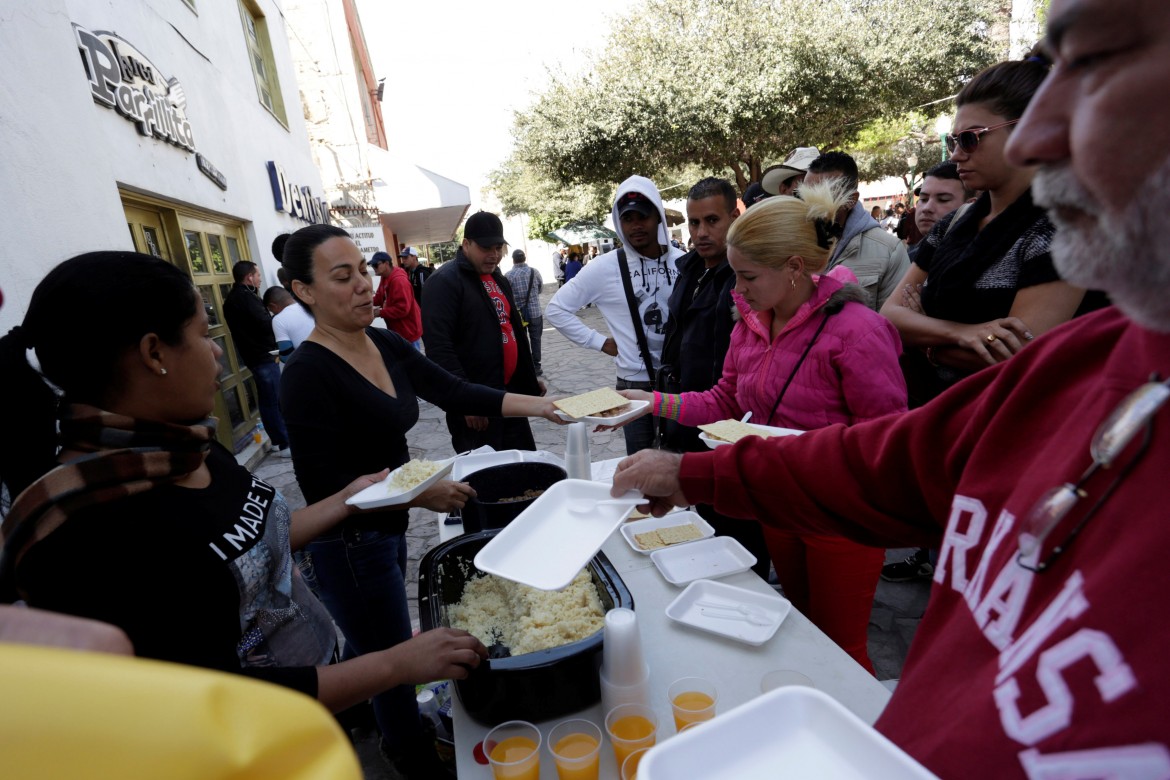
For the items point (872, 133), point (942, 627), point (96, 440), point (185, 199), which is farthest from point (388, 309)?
point (872, 133)

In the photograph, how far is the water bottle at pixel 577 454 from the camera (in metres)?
2.46

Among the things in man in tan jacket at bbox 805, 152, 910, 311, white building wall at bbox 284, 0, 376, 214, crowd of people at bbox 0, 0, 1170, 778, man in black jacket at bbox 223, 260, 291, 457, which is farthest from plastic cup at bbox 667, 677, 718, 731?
white building wall at bbox 284, 0, 376, 214

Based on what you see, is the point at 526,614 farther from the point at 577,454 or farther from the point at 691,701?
the point at 577,454

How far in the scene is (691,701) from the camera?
1373 mm

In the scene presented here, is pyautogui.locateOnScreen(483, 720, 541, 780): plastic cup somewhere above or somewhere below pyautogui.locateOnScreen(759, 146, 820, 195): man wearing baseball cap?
below

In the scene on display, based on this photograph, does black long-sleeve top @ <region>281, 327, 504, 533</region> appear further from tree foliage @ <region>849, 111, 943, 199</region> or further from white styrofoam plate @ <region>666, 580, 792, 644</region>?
tree foliage @ <region>849, 111, 943, 199</region>

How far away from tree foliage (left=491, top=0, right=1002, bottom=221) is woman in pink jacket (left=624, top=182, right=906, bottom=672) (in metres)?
11.9

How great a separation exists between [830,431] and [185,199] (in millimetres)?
6738

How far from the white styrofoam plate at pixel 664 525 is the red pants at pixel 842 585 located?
352 mm

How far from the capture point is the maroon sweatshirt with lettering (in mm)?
607

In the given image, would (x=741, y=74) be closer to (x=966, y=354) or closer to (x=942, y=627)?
(x=966, y=354)

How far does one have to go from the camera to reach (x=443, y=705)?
7.38ft

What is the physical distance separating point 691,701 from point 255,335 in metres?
6.60

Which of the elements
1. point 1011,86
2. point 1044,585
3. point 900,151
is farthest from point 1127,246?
point 900,151
